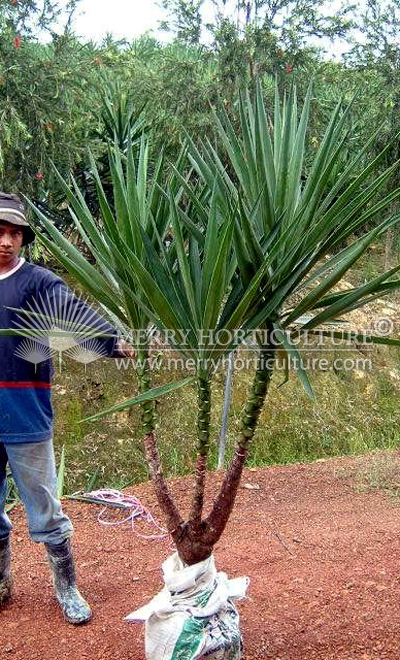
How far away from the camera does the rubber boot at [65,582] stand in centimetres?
280

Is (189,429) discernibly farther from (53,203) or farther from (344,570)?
(344,570)

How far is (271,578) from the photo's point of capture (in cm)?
316

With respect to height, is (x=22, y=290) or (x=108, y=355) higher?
(x=22, y=290)

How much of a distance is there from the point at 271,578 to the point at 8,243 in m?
1.84

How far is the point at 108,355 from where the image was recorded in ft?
8.11

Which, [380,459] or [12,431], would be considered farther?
[380,459]

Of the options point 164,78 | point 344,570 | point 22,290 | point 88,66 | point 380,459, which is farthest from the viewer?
point 164,78

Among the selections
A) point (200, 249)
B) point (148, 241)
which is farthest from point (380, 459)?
point (148, 241)

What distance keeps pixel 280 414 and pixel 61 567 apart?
4331 mm

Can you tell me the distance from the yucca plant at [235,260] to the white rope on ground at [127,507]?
1490 mm

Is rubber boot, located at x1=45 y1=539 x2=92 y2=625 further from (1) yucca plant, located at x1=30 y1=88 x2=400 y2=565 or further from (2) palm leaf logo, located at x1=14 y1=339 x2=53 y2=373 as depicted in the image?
(2) palm leaf logo, located at x1=14 y1=339 x2=53 y2=373

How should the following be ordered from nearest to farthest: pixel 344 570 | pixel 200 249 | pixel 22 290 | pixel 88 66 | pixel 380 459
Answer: pixel 200 249 < pixel 22 290 < pixel 344 570 < pixel 380 459 < pixel 88 66

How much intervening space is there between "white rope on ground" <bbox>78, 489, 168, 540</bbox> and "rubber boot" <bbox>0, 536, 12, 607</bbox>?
965 mm
